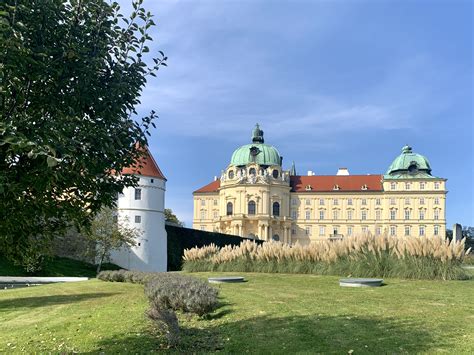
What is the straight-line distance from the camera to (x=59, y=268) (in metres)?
38.1

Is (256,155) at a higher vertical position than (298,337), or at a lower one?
higher

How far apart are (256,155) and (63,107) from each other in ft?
287

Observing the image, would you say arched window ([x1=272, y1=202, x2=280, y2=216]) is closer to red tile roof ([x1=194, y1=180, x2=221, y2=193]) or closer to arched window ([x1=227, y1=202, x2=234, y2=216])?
arched window ([x1=227, y1=202, x2=234, y2=216])

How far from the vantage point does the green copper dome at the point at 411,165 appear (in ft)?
299

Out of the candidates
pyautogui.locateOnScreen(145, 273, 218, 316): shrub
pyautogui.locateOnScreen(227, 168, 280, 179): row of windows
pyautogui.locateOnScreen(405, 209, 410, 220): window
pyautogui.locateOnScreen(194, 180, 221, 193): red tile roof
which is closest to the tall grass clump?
pyautogui.locateOnScreen(145, 273, 218, 316): shrub

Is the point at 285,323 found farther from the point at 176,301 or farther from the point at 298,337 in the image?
the point at 176,301

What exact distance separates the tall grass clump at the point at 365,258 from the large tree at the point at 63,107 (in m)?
10.5

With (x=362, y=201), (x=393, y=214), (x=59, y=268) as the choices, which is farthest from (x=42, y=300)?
(x=393, y=214)

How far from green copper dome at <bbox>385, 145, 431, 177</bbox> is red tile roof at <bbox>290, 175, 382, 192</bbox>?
428 centimetres

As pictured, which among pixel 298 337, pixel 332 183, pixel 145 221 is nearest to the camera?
pixel 298 337

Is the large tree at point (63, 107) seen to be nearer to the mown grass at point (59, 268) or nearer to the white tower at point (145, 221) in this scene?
the mown grass at point (59, 268)

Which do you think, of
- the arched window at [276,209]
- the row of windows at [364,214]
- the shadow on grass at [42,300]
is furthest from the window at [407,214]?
the shadow on grass at [42,300]

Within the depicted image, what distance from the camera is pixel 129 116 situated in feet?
18.4

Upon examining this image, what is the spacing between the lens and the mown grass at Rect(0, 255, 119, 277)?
34938 mm
